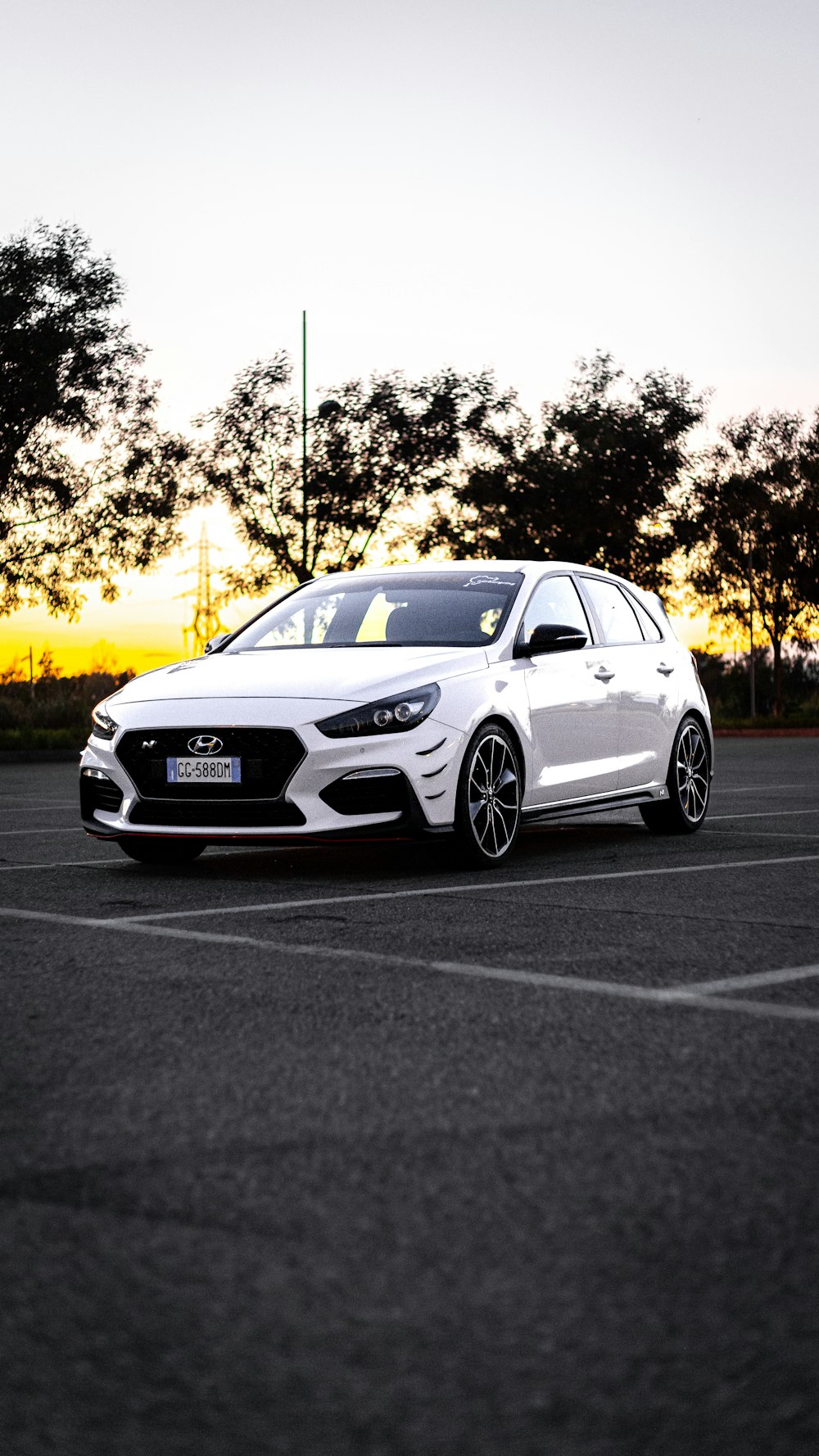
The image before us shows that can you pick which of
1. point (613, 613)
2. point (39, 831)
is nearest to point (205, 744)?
point (613, 613)

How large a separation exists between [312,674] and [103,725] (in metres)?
1.14

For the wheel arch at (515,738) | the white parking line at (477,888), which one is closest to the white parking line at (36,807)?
the wheel arch at (515,738)

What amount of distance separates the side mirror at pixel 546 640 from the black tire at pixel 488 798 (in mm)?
620

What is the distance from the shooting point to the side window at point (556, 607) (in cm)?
959

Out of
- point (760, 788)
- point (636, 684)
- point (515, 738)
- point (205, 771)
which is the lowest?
point (760, 788)

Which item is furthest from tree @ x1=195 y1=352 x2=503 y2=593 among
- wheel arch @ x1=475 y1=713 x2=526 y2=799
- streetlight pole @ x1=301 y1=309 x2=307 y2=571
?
wheel arch @ x1=475 y1=713 x2=526 y2=799

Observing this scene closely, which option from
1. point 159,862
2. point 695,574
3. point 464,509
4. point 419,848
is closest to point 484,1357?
point 159,862

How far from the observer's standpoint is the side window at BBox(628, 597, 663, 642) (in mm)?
10961

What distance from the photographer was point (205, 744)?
8.27 m

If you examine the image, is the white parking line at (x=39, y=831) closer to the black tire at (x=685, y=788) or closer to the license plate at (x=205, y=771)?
the license plate at (x=205, y=771)

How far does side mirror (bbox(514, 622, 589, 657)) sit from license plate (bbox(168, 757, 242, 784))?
1839 mm

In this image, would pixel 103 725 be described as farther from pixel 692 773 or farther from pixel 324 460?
pixel 324 460

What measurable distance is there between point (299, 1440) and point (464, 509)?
36312 millimetres

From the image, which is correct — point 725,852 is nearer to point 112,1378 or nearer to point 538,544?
point 112,1378
